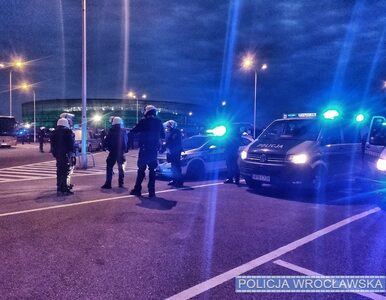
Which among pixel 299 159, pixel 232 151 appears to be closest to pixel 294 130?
pixel 299 159

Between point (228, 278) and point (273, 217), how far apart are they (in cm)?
293

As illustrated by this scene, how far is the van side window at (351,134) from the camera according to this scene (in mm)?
9352

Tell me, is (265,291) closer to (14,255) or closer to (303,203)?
(14,255)

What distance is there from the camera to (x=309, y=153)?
8.23 m

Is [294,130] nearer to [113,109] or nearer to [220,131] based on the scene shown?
[220,131]

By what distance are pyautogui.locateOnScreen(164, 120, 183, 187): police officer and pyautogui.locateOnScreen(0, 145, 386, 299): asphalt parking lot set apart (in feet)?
4.68

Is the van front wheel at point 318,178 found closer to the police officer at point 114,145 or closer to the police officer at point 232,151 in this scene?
the police officer at point 232,151

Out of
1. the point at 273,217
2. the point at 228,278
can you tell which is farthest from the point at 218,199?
the point at 228,278

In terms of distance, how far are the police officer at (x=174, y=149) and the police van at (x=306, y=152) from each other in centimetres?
184

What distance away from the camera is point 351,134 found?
31.2 feet

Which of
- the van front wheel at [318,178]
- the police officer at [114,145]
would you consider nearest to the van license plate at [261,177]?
the van front wheel at [318,178]

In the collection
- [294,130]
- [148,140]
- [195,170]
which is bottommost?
[195,170]

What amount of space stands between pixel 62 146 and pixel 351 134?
764 centimetres

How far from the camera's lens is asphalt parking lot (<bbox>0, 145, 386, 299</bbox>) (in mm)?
3598
